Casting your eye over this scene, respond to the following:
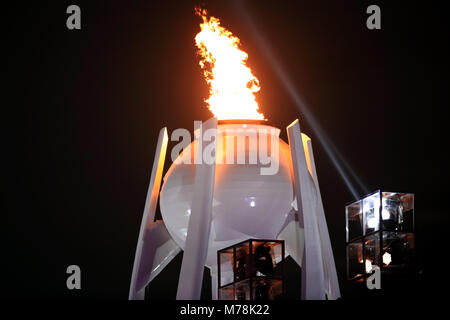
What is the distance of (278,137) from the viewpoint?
134ft

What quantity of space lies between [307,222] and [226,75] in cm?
965

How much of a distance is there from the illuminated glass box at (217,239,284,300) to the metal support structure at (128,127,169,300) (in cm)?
433

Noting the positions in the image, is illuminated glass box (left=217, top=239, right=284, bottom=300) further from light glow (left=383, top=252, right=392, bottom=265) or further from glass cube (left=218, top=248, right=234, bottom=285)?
light glow (left=383, top=252, right=392, bottom=265)

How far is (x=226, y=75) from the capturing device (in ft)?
143

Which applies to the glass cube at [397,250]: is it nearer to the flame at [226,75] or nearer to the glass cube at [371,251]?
the glass cube at [371,251]

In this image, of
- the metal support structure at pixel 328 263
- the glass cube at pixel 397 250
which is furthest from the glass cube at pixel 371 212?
the metal support structure at pixel 328 263

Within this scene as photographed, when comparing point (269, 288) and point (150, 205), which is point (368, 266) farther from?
point (150, 205)

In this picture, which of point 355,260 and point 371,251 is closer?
point 371,251

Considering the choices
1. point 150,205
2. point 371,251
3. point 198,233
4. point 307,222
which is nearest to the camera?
point 371,251

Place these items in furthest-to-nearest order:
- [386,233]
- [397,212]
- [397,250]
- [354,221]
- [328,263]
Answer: [328,263]
[354,221]
[397,212]
[386,233]
[397,250]

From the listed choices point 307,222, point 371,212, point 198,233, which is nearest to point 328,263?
point 307,222
